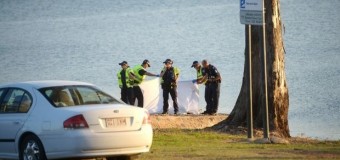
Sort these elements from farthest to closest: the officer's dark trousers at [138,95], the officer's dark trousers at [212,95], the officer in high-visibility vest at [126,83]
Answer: the officer in high-visibility vest at [126,83]
the officer's dark trousers at [138,95]
the officer's dark trousers at [212,95]

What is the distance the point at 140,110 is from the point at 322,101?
30.0m

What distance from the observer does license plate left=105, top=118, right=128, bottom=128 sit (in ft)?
49.1

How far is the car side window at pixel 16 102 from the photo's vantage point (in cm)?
1558

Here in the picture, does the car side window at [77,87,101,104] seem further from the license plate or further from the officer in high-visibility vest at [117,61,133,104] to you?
the officer in high-visibility vest at [117,61,133,104]

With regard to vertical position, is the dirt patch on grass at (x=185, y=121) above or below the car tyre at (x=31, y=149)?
below

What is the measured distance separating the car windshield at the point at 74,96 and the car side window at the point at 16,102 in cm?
26

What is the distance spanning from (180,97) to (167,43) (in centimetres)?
5575

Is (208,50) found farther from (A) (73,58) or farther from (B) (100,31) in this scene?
(B) (100,31)

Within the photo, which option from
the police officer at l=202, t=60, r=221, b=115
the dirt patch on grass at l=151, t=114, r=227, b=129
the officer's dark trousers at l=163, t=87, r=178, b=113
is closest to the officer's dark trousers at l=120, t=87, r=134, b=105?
the officer's dark trousers at l=163, t=87, r=178, b=113

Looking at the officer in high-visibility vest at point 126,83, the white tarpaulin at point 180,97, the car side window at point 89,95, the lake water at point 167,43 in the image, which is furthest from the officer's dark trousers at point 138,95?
the car side window at point 89,95

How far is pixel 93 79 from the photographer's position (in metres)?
59.8

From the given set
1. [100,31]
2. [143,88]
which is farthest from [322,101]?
[100,31]

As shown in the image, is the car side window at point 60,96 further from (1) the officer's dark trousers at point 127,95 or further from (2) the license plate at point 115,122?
(1) the officer's dark trousers at point 127,95

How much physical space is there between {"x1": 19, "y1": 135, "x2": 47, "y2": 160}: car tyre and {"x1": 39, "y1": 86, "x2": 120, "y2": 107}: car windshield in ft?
1.80
